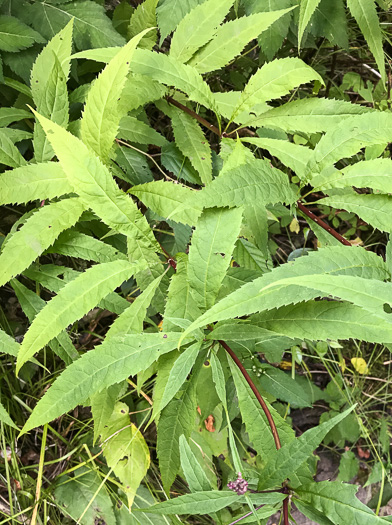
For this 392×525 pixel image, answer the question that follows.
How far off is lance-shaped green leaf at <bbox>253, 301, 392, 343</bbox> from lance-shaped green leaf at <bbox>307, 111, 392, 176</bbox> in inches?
13.9

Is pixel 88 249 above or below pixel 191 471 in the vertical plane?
above

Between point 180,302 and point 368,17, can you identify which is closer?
point 180,302

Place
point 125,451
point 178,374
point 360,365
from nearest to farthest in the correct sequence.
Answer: point 178,374 → point 125,451 → point 360,365

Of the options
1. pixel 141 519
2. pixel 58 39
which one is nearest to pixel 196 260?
pixel 58 39

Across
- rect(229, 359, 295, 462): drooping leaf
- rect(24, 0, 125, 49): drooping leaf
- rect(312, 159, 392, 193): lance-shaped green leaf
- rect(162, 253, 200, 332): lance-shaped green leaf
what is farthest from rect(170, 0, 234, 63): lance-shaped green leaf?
rect(229, 359, 295, 462): drooping leaf

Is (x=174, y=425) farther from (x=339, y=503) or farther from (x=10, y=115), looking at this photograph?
(x=10, y=115)

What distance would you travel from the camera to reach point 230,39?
120 cm

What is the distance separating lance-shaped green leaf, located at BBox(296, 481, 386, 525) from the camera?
2.61 feet

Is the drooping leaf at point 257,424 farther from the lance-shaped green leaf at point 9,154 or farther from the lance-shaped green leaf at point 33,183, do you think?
the lance-shaped green leaf at point 9,154

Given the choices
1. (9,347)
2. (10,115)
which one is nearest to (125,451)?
(9,347)

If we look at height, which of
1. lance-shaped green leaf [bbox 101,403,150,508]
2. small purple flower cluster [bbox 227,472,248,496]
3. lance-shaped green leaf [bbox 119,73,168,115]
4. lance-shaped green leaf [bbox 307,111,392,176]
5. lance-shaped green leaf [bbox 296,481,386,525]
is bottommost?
lance-shaped green leaf [bbox 101,403,150,508]

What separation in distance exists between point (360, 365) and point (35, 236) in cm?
172

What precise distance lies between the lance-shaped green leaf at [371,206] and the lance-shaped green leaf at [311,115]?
0.21 metres

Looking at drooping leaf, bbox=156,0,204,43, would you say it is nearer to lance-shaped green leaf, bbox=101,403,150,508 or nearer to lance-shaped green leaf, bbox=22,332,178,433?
lance-shaped green leaf, bbox=22,332,178,433
